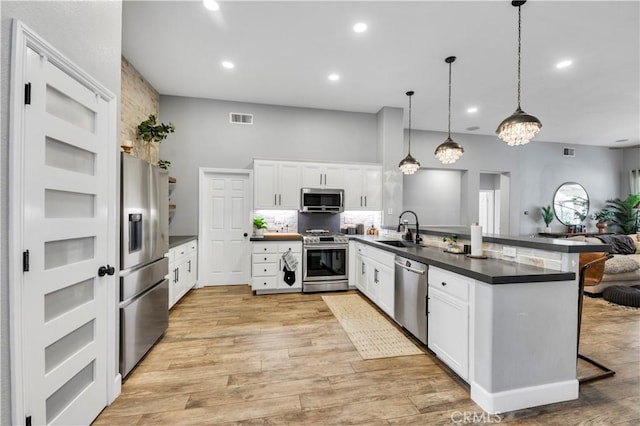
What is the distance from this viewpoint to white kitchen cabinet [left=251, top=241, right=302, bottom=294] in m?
4.58

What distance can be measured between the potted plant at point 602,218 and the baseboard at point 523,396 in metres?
8.36

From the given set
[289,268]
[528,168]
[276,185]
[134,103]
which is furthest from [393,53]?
[528,168]

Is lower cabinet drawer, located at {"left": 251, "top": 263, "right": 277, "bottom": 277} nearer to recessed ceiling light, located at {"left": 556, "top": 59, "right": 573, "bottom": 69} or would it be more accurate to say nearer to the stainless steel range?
the stainless steel range

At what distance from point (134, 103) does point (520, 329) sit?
5.24 metres

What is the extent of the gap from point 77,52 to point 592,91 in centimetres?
685

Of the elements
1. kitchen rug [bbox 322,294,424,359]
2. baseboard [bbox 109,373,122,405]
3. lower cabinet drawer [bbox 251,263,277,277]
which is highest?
lower cabinet drawer [bbox 251,263,277,277]

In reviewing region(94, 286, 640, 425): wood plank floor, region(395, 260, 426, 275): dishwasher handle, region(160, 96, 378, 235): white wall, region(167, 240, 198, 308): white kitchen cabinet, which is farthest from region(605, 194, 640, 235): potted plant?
region(167, 240, 198, 308): white kitchen cabinet

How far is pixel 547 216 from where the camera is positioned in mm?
7473

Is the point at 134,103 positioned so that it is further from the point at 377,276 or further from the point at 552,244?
the point at 552,244

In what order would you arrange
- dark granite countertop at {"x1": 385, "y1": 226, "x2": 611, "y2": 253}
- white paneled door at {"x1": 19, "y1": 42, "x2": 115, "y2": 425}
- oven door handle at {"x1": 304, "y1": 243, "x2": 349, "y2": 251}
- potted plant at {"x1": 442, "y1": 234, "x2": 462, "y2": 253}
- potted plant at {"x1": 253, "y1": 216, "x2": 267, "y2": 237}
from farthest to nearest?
potted plant at {"x1": 253, "y1": 216, "x2": 267, "y2": 237} < oven door handle at {"x1": 304, "y1": 243, "x2": 349, "y2": 251} < potted plant at {"x1": 442, "y1": 234, "x2": 462, "y2": 253} < dark granite countertop at {"x1": 385, "y1": 226, "x2": 611, "y2": 253} < white paneled door at {"x1": 19, "y1": 42, "x2": 115, "y2": 425}

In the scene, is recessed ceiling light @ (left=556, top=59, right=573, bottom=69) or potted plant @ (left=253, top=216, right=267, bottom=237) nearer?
recessed ceiling light @ (left=556, top=59, right=573, bottom=69)

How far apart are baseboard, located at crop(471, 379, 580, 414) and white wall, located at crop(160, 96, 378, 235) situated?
4.45 m

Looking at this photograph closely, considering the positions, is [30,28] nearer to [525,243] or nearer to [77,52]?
[77,52]

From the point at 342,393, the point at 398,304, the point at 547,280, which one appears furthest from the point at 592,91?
the point at 342,393
